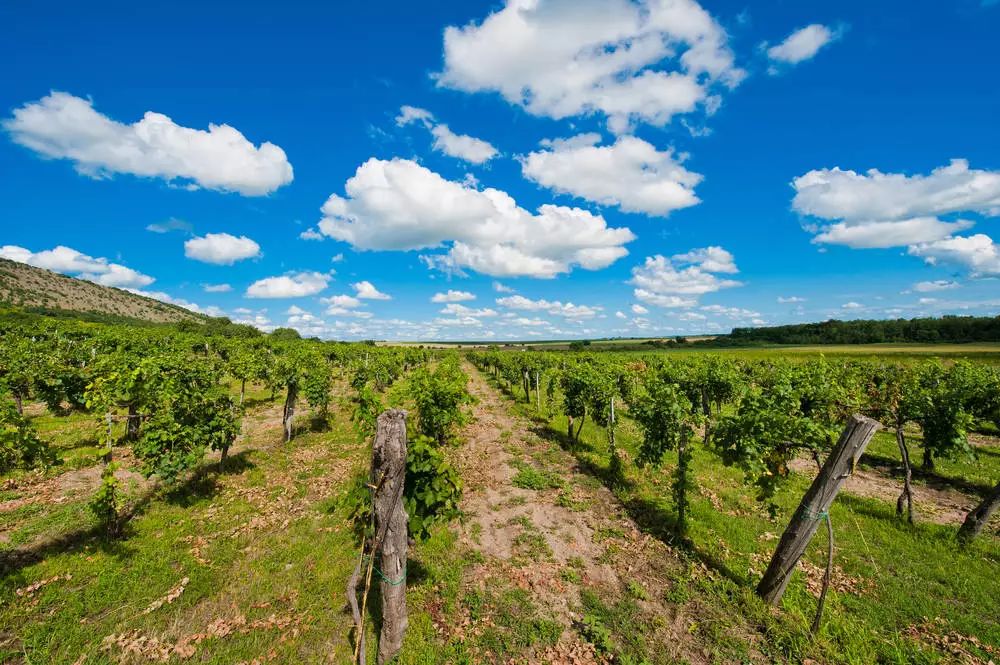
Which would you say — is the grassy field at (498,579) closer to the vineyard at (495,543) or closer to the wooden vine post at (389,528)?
the vineyard at (495,543)

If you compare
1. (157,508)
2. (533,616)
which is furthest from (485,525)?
(157,508)

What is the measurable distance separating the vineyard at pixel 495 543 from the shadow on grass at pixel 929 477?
0.42 feet

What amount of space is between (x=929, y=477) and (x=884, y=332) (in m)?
108

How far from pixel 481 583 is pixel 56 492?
40.7ft

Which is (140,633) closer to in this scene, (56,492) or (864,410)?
(56,492)

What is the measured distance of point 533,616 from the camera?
20.9ft

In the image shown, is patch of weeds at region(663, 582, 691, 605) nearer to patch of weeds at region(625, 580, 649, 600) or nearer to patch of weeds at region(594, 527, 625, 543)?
patch of weeds at region(625, 580, 649, 600)

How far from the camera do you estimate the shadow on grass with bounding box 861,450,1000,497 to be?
469 inches

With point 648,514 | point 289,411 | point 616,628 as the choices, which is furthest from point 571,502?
point 289,411

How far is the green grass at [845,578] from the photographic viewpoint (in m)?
5.89

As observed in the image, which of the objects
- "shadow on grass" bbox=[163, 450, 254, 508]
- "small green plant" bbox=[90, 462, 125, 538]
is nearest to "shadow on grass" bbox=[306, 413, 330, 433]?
"shadow on grass" bbox=[163, 450, 254, 508]

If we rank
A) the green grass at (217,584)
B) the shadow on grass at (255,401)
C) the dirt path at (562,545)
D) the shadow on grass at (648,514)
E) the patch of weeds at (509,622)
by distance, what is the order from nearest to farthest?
the green grass at (217,584) < the patch of weeds at (509,622) < the dirt path at (562,545) < the shadow on grass at (648,514) < the shadow on grass at (255,401)

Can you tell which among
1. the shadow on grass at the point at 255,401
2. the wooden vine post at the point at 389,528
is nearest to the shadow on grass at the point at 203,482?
the wooden vine post at the point at 389,528

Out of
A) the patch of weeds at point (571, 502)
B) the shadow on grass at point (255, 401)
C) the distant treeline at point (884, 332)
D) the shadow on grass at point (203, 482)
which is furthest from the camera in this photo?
the distant treeline at point (884, 332)
